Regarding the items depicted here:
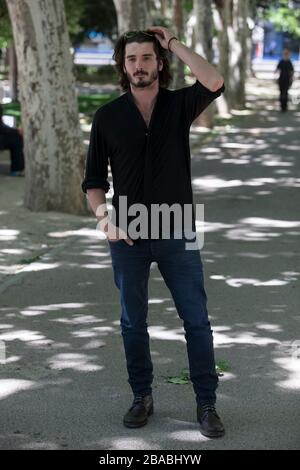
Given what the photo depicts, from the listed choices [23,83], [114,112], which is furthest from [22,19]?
[114,112]

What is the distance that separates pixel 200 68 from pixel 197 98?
0.50 feet

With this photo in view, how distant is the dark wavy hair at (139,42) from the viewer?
17.5 feet

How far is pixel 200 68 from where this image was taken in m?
5.23

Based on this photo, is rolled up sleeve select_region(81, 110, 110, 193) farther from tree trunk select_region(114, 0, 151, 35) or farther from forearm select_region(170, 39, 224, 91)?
tree trunk select_region(114, 0, 151, 35)

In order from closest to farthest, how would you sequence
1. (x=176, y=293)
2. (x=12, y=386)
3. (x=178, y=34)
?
1. (x=176, y=293)
2. (x=12, y=386)
3. (x=178, y=34)

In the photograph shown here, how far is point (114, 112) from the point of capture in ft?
17.5

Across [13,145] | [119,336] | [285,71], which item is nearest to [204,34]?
[285,71]

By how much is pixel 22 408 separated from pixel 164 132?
5.76 feet

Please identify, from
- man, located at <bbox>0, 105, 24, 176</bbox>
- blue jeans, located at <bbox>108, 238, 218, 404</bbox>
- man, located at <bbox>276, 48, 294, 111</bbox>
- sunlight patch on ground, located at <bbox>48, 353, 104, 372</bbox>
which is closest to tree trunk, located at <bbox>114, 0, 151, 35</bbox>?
man, located at <bbox>0, 105, 24, 176</bbox>

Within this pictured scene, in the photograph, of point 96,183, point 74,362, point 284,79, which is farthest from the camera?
point 284,79

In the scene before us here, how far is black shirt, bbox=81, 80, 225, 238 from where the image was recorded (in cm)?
527

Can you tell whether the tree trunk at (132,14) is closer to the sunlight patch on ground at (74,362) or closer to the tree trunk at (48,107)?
the tree trunk at (48,107)

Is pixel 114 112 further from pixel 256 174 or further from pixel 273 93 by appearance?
pixel 273 93

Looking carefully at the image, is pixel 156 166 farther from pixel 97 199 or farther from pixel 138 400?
pixel 138 400
